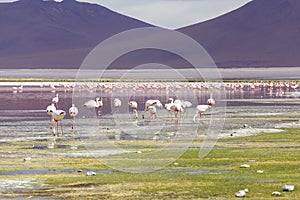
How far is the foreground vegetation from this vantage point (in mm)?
15930

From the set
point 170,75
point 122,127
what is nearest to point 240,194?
point 122,127

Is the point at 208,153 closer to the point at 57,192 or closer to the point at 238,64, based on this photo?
the point at 57,192

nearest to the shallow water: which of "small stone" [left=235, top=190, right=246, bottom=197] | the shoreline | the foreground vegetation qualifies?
the foreground vegetation

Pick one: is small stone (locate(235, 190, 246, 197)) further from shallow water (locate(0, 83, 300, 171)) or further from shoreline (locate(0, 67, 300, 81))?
shoreline (locate(0, 67, 300, 81))

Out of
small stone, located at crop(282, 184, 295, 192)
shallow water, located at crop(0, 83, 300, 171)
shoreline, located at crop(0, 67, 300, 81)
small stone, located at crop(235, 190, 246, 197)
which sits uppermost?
shoreline, located at crop(0, 67, 300, 81)

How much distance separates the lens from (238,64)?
184875mm

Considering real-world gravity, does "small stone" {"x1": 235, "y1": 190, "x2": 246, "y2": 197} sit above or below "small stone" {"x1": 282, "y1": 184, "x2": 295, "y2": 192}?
below

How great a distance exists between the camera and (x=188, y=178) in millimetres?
17719

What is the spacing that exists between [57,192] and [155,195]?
1.95 m

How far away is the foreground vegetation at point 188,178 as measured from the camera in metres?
15.9

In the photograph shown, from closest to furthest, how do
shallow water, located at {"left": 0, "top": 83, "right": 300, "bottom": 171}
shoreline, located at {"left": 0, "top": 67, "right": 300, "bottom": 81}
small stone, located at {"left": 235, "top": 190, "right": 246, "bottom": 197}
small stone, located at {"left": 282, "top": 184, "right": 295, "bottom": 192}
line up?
small stone, located at {"left": 235, "top": 190, "right": 246, "bottom": 197} < small stone, located at {"left": 282, "top": 184, "right": 295, "bottom": 192} < shallow water, located at {"left": 0, "top": 83, "right": 300, "bottom": 171} < shoreline, located at {"left": 0, "top": 67, "right": 300, "bottom": 81}

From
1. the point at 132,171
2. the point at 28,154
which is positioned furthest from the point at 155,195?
the point at 28,154

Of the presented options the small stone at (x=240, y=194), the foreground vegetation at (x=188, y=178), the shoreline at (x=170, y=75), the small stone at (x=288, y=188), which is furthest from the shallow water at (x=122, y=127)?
the shoreline at (x=170, y=75)

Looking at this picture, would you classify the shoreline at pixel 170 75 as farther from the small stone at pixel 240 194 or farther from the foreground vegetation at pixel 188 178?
the small stone at pixel 240 194
